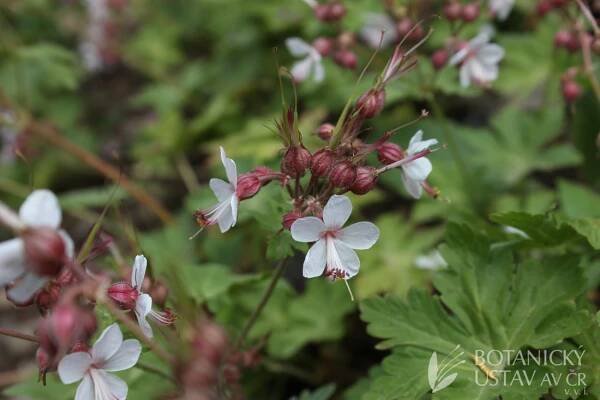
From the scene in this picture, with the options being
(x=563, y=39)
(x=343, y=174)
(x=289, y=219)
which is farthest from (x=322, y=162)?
(x=563, y=39)

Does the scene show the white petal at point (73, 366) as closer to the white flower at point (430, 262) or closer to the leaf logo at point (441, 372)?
the leaf logo at point (441, 372)

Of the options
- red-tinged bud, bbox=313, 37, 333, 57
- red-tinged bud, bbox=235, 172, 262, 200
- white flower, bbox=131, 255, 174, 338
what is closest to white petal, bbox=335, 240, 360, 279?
red-tinged bud, bbox=235, 172, 262, 200

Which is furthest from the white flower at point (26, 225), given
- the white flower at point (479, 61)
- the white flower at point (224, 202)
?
the white flower at point (479, 61)

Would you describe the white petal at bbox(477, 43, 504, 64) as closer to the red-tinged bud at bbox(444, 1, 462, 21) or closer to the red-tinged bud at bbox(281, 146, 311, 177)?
the red-tinged bud at bbox(444, 1, 462, 21)

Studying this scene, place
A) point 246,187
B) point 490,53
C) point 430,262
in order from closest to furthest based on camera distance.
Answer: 1. point 246,187
2. point 490,53
3. point 430,262

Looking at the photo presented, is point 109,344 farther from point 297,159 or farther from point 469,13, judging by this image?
point 469,13

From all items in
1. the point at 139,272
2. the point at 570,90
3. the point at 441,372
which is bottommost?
the point at 441,372
